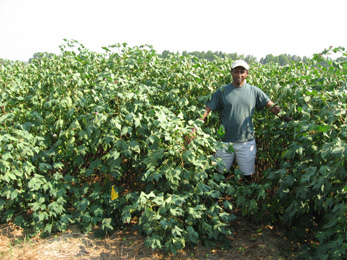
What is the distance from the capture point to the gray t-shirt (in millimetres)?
3547

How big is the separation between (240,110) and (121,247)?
5.89 ft

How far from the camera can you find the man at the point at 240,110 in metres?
3.54

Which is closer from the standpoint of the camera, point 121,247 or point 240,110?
point 121,247

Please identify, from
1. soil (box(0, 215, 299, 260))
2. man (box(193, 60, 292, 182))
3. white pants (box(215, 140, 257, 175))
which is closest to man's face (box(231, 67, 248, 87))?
man (box(193, 60, 292, 182))

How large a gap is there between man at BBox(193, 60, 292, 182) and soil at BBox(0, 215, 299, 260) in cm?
70

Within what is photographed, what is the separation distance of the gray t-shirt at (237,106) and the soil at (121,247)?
3.38ft

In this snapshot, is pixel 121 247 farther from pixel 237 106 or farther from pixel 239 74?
pixel 239 74

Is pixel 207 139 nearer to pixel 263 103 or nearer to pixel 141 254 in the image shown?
pixel 263 103

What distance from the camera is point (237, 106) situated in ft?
11.6

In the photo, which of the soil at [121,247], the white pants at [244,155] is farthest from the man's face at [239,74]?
the soil at [121,247]

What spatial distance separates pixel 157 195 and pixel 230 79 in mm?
1614

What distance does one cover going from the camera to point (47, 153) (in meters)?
3.37

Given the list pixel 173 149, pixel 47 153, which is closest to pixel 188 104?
pixel 173 149

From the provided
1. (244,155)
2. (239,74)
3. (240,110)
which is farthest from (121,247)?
(239,74)
